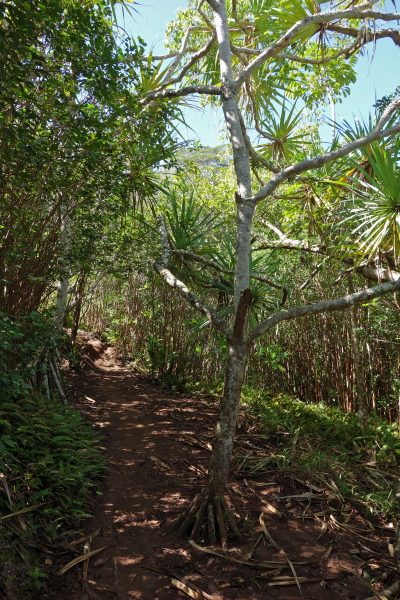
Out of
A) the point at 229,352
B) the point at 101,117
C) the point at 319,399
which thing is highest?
the point at 101,117

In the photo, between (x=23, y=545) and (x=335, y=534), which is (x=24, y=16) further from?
(x=335, y=534)

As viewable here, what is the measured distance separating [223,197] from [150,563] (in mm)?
5285

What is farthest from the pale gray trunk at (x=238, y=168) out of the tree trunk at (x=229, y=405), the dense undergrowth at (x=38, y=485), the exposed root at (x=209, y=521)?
the dense undergrowth at (x=38, y=485)

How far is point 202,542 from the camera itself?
229cm

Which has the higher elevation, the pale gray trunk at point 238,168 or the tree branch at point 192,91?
the tree branch at point 192,91

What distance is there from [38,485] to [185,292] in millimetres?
1476

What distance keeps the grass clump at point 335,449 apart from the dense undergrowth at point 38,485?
1.34 meters

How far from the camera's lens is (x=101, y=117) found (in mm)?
2908

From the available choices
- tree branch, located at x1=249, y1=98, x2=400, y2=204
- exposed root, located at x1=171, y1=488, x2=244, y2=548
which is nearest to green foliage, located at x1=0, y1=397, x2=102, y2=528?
exposed root, located at x1=171, y1=488, x2=244, y2=548

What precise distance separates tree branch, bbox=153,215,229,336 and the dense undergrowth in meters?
1.24

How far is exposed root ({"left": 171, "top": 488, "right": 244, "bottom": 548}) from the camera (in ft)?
7.55

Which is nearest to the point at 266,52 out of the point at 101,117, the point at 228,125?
the point at 228,125

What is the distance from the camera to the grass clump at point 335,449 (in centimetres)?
298

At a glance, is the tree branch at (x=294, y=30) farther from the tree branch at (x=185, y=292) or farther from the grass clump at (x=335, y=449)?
the grass clump at (x=335, y=449)
